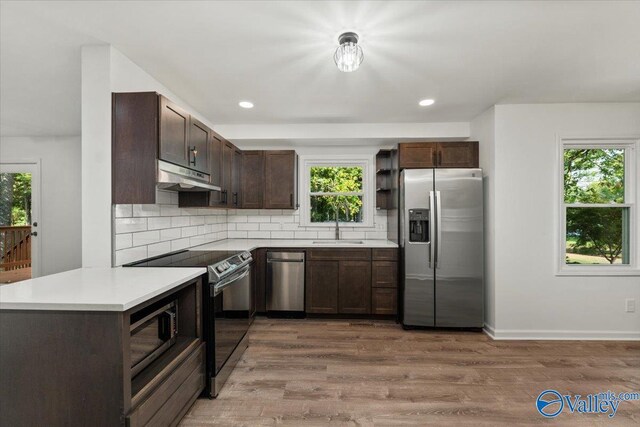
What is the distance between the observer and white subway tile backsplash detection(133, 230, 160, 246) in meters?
2.26

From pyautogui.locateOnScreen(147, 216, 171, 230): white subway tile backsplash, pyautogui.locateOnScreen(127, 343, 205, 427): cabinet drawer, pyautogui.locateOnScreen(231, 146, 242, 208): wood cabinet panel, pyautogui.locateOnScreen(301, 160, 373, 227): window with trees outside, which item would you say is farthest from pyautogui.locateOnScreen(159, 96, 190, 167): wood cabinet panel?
pyautogui.locateOnScreen(301, 160, 373, 227): window with trees outside

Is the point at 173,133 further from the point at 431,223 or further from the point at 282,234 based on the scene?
the point at 431,223

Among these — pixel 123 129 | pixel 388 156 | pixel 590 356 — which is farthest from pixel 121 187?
pixel 590 356

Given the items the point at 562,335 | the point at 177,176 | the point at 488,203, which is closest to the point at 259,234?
the point at 177,176

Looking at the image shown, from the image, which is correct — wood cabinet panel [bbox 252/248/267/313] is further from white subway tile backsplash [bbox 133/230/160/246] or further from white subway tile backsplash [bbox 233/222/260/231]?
white subway tile backsplash [bbox 133/230/160/246]

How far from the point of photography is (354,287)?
11.5 feet

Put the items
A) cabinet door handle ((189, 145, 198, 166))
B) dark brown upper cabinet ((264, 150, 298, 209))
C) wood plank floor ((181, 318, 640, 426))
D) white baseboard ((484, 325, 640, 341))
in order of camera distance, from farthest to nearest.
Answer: dark brown upper cabinet ((264, 150, 298, 209)) < white baseboard ((484, 325, 640, 341)) < cabinet door handle ((189, 145, 198, 166)) < wood plank floor ((181, 318, 640, 426))

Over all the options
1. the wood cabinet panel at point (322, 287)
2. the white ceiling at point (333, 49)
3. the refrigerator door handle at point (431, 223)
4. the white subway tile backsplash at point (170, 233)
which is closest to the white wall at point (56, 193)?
the white ceiling at point (333, 49)

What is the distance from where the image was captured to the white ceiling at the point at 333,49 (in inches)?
65.2

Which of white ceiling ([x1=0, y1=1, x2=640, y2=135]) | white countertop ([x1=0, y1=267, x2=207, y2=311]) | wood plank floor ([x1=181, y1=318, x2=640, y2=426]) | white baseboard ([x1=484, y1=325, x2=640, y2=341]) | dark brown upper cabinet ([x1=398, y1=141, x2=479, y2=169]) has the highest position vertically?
white ceiling ([x1=0, y1=1, x2=640, y2=135])

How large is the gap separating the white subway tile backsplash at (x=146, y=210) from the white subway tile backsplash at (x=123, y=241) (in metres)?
0.20

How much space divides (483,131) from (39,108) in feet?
17.2

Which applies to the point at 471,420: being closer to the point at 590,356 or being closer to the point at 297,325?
the point at 590,356

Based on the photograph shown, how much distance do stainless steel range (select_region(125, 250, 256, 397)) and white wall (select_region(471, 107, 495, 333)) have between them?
102 inches
